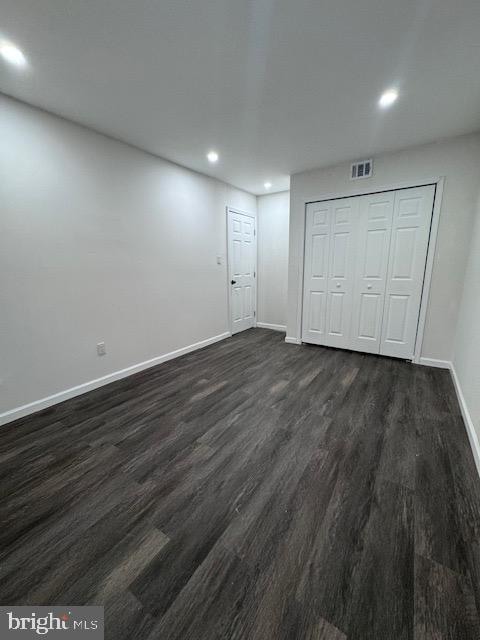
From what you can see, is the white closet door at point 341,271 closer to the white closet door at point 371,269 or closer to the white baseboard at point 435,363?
the white closet door at point 371,269

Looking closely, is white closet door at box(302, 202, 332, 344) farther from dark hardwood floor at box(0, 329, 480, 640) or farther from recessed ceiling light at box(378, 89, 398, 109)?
dark hardwood floor at box(0, 329, 480, 640)

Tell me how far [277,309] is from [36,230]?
12.4 feet

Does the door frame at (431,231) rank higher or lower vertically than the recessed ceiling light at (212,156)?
lower

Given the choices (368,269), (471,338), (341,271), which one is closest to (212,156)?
(341,271)

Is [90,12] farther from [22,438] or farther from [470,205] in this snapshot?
[470,205]

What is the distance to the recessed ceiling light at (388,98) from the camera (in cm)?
202

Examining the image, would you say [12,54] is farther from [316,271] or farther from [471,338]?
[471,338]

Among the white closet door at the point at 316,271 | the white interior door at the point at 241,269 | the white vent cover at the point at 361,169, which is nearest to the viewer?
the white vent cover at the point at 361,169

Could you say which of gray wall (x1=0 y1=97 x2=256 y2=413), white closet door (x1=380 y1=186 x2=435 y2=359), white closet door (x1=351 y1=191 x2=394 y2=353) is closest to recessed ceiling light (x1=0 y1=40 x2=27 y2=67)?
gray wall (x1=0 y1=97 x2=256 y2=413)

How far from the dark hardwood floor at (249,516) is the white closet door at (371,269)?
1.22m

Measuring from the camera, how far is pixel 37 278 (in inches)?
90.4

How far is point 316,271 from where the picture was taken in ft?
12.8

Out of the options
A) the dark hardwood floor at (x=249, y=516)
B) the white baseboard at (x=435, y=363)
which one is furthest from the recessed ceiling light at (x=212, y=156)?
the white baseboard at (x=435, y=363)

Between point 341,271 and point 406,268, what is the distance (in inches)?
30.7
